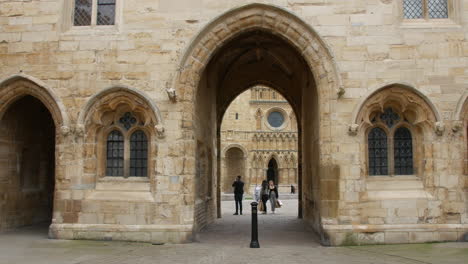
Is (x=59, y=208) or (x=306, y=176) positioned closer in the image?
(x=59, y=208)

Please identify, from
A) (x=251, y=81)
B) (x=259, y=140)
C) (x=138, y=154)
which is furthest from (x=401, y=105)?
(x=259, y=140)

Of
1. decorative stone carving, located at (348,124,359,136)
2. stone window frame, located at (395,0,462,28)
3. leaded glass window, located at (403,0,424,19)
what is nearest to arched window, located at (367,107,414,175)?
decorative stone carving, located at (348,124,359,136)

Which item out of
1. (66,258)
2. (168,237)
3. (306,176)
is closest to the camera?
(66,258)

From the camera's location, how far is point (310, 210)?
12.5m

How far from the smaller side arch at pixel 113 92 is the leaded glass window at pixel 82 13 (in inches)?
77.1

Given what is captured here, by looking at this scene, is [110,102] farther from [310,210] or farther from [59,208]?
[310,210]

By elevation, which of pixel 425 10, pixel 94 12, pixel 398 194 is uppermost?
pixel 94 12

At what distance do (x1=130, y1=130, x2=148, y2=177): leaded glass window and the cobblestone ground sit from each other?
70.4 inches

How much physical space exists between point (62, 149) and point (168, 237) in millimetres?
3222

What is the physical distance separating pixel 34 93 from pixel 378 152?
8.25 metres

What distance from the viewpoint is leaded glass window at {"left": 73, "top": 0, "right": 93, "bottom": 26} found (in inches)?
409

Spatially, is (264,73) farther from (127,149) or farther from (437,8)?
(127,149)

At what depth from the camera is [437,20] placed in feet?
32.3

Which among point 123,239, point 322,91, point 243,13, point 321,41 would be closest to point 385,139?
point 322,91
